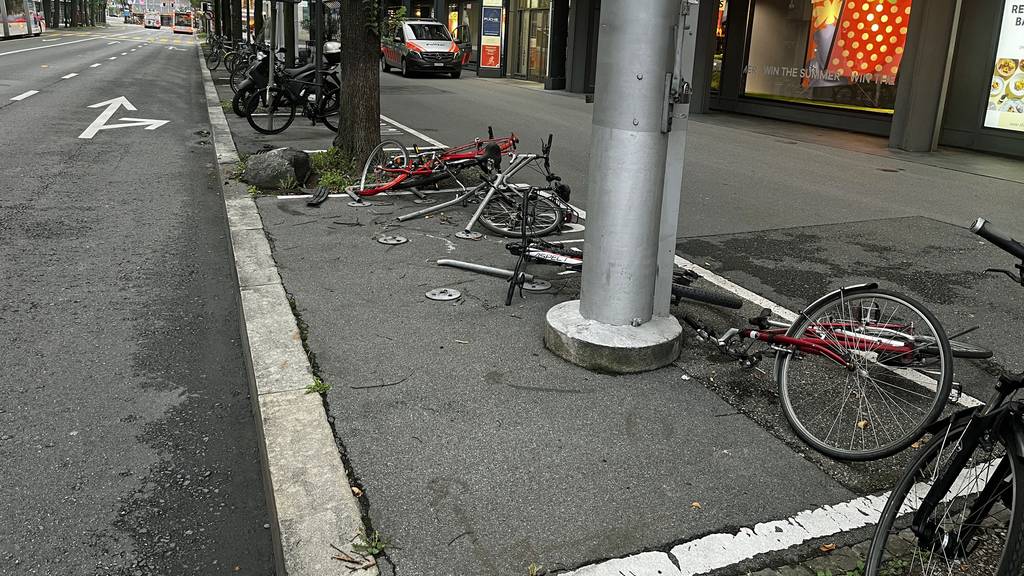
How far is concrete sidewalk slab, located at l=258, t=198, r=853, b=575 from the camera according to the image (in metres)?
2.85

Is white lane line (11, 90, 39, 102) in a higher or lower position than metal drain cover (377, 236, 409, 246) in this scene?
higher

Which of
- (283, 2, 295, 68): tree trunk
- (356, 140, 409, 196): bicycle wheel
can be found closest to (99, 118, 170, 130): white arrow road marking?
(283, 2, 295, 68): tree trunk

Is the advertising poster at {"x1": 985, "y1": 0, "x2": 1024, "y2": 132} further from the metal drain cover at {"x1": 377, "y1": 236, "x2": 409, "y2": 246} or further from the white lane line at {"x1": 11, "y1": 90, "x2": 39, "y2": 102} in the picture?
the white lane line at {"x1": 11, "y1": 90, "x2": 39, "y2": 102}

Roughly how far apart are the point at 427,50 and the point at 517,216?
79.3 feet

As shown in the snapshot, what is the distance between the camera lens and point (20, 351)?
15.0ft

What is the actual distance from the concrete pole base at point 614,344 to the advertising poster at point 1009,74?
12.3m

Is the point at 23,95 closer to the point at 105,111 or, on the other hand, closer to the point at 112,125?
the point at 105,111

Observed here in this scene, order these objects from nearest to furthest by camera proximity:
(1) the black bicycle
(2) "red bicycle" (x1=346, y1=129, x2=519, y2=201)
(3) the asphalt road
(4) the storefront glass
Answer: (1) the black bicycle → (3) the asphalt road → (2) "red bicycle" (x1=346, y1=129, x2=519, y2=201) → (4) the storefront glass

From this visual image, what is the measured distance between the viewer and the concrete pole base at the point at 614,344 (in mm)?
4207

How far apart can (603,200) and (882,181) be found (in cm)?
825

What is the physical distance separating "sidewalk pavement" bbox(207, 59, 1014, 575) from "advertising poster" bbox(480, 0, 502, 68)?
95.5 feet

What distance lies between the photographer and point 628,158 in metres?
4.08

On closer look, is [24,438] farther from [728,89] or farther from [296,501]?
[728,89]

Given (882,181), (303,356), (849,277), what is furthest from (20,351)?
(882,181)
